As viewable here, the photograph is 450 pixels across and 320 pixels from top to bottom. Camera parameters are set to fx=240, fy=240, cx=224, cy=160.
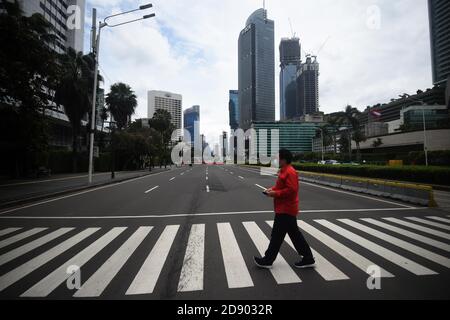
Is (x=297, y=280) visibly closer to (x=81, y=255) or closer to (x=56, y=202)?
(x=81, y=255)

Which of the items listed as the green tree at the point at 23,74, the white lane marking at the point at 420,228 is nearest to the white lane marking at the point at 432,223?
the white lane marking at the point at 420,228

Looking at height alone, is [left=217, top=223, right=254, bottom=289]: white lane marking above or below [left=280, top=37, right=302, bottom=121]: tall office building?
below

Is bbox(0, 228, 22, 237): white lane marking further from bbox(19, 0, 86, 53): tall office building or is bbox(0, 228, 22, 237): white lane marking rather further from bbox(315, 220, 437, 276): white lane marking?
bbox(19, 0, 86, 53): tall office building

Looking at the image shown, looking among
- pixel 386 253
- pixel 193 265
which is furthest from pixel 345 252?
pixel 193 265

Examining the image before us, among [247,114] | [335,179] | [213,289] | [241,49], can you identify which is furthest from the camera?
[241,49]

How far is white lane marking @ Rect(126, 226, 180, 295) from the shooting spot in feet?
10.7

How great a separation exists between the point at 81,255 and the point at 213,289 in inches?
111

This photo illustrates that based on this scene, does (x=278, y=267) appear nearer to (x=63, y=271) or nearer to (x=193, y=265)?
(x=193, y=265)

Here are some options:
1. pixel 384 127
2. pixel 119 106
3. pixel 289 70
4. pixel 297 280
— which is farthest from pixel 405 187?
pixel 289 70

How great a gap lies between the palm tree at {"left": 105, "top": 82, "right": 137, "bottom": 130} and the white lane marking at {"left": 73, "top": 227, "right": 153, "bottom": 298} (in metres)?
42.1

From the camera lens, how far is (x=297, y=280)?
348 centimetres

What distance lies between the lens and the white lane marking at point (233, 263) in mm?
3434

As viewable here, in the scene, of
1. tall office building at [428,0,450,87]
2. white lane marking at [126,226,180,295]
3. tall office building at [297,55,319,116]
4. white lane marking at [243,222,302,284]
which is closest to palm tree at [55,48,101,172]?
white lane marking at [126,226,180,295]
